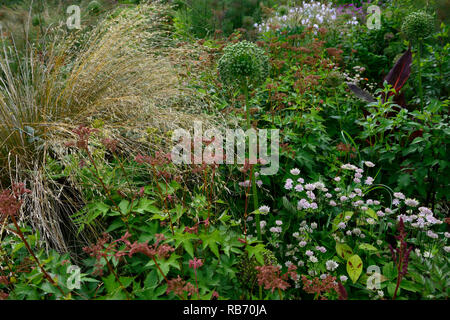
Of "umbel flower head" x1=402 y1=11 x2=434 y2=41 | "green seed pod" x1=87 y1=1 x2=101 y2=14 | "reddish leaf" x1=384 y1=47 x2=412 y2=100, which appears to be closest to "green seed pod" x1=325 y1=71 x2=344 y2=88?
"reddish leaf" x1=384 y1=47 x2=412 y2=100

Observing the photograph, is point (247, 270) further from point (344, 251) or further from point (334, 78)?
point (334, 78)

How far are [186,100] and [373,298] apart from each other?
166cm

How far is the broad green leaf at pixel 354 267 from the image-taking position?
141cm

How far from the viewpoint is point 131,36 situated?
108 inches

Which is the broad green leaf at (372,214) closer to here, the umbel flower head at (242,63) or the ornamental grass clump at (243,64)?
the ornamental grass clump at (243,64)

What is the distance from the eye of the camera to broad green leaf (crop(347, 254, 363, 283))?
4.63ft

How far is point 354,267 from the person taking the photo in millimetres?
1430

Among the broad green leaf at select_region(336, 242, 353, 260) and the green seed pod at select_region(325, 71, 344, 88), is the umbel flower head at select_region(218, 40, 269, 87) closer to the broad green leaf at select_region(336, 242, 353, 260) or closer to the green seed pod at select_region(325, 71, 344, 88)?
the broad green leaf at select_region(336, 242, 353, 260)

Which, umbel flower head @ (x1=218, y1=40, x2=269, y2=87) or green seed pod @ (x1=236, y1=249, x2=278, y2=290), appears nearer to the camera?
green seed pod @ (x1=236, y1=249, x2=278, y2=290)

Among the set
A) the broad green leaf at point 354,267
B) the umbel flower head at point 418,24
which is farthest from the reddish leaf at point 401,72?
the broad green leaf at point 354,267

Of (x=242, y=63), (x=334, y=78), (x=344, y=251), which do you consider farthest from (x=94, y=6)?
(x=344, y=251)

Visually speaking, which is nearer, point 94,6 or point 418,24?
point 418,24

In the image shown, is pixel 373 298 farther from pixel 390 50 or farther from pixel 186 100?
pixel 390 50

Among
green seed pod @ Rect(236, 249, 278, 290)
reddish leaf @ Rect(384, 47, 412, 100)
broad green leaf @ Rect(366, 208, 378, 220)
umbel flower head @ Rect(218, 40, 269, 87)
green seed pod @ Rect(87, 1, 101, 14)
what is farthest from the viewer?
green seed pod @ Rect(87, 1, 101, 14)
